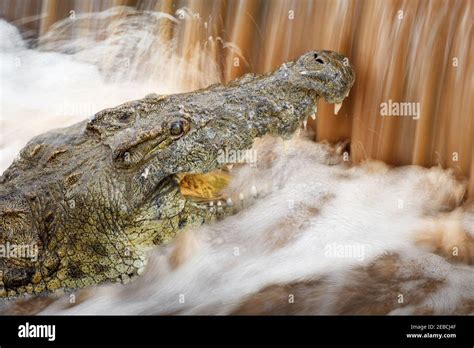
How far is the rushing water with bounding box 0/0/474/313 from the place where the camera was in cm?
417

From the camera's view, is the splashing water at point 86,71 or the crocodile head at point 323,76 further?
the splashing water at point 86,71

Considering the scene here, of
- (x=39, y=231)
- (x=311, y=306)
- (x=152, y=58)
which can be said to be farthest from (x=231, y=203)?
(x=152, y=58)

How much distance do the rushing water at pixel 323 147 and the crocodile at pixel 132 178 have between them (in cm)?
17

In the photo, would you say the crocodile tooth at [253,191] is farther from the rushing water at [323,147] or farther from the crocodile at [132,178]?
the crocodile at [132,178]

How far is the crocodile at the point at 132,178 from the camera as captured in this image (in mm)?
4047

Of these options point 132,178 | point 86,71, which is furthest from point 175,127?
point 86,71

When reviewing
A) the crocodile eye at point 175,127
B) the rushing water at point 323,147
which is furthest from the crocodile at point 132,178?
the rushing water at point 323,147

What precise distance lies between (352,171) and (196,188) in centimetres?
102

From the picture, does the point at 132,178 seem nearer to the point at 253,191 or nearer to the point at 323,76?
the point at 253,191

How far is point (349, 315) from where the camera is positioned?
155 inches
